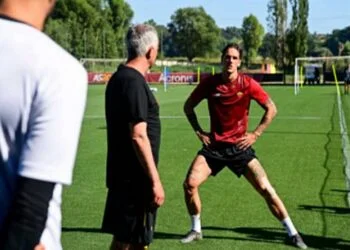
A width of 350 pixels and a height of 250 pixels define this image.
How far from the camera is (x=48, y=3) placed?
2367mm

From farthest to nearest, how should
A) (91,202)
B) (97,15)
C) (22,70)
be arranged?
(97,15) < (91,202) < (22,70)

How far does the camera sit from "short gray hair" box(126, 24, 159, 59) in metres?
4.93

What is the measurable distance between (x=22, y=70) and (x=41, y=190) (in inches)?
14.6

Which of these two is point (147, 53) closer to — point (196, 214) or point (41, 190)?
point (41, 190)

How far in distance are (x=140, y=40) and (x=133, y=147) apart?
2.32 feet

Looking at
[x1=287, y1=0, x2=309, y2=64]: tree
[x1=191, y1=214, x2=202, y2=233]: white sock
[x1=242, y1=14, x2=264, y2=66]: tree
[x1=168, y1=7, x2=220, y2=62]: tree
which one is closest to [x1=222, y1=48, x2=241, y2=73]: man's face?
[x1=191, y1=214, x2=202, y2=233]: white sock

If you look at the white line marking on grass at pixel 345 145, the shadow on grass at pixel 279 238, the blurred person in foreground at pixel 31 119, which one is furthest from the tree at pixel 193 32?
the blurred person in foreground at pixel 31 119

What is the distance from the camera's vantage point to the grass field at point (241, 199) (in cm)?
796

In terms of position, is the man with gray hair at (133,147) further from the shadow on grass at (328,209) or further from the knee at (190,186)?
the shadow on grass at (328,209)

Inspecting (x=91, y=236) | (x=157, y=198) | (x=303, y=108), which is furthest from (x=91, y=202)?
(x=303, y=108)

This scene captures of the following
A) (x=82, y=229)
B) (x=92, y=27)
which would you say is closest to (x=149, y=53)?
(x=82, y=229)

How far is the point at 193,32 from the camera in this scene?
12431cm

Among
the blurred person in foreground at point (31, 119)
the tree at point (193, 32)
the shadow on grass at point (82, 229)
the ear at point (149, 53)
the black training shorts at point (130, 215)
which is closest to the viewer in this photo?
the blurred person in foreground at point (31, 119)

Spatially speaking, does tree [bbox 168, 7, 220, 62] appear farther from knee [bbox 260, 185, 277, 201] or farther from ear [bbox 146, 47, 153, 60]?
ear [bbox 146, 47, 153, 60]
